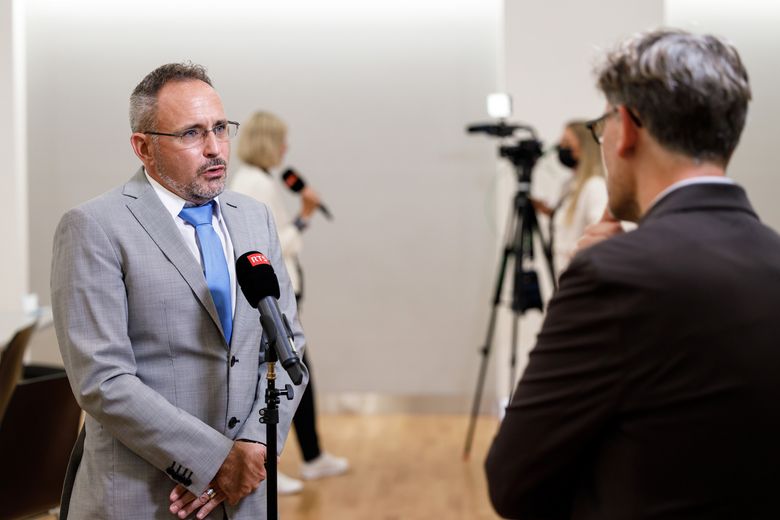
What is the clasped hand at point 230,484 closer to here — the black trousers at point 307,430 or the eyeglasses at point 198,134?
the eyeglasses at point 198,134

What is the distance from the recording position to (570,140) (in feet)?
16.0

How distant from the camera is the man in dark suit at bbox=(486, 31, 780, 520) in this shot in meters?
1.08

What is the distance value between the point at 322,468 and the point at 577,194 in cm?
179

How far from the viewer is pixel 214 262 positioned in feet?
6.15

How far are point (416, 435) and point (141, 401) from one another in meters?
3.96

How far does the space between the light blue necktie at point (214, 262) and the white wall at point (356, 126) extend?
433 centimetres

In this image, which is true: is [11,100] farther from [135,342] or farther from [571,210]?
[135,342]

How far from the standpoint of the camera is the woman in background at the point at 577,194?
449cm

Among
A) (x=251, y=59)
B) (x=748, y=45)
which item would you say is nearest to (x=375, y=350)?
(x=251, y=59)

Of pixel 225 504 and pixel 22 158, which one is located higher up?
pixel 22 158

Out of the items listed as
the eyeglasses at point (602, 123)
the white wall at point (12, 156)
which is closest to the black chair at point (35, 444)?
the eyeglasses at point (602, 123)

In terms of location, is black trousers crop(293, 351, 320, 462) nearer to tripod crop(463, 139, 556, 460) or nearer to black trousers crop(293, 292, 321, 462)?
black trousers crop(293, 292, 321, 462)

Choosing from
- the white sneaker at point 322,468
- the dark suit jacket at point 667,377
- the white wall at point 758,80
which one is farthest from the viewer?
the white wall at point 758,80

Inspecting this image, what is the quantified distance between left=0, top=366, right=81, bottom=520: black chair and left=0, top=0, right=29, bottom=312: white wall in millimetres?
3152
